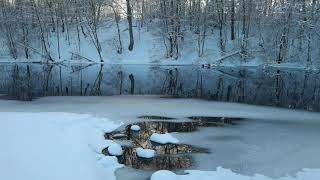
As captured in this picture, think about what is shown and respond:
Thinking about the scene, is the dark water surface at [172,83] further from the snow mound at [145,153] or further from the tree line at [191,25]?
the snow mound at [145,153]

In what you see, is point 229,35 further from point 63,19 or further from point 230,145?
point 230,145

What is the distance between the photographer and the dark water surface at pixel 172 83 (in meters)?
26.1

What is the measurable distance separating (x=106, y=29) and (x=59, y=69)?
13893mm

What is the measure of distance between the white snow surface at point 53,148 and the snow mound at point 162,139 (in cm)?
161

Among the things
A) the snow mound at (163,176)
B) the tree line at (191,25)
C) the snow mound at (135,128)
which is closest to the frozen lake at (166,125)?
the snow mound at (135,128)

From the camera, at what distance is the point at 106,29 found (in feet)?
179

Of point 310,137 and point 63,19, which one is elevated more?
point 63,19

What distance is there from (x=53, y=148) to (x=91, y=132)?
10.2 feet

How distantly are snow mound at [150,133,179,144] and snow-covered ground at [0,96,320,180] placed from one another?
0.81 meters

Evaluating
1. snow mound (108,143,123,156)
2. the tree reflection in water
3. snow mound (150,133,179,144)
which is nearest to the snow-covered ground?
snow mound (108,143,123,156)

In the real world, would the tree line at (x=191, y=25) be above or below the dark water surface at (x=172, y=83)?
above

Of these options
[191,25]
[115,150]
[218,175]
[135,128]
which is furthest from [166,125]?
[191,25]

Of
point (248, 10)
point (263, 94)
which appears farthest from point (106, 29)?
point (263, 94)

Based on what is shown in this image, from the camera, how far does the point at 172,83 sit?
3194 cm
